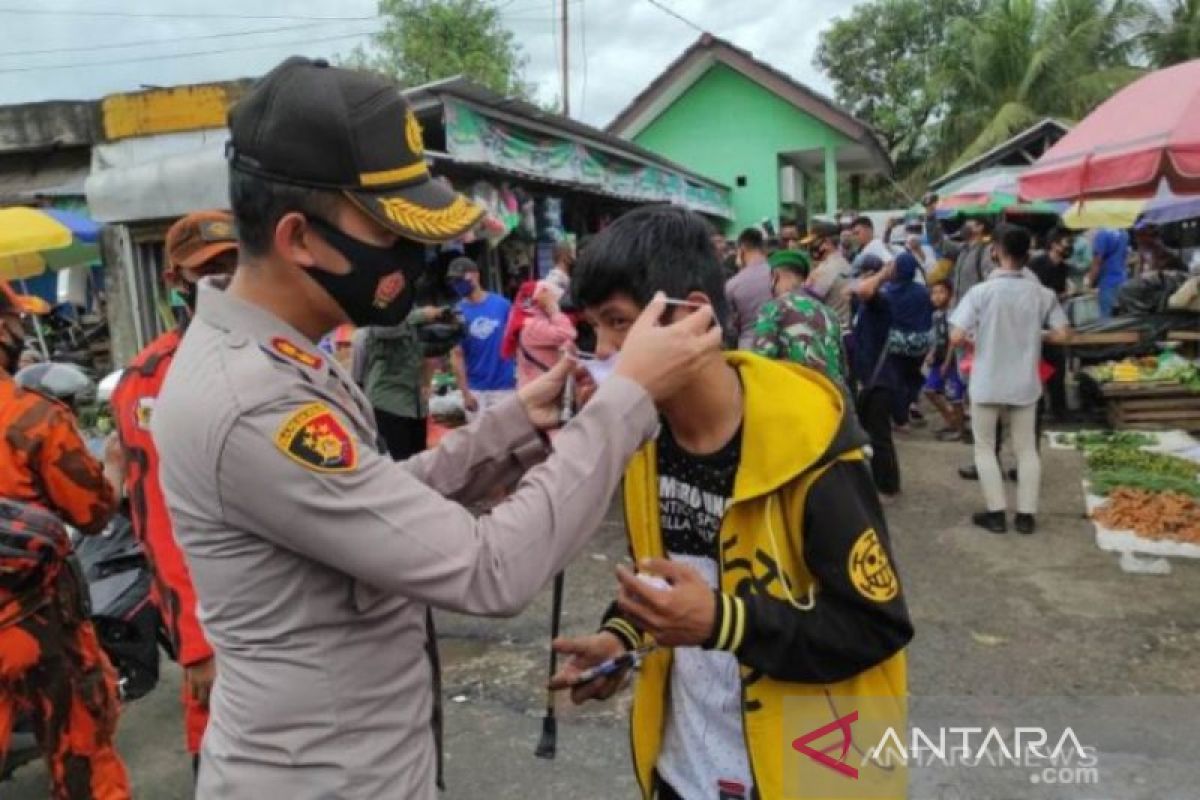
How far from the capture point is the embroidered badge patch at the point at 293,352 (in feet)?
4.21

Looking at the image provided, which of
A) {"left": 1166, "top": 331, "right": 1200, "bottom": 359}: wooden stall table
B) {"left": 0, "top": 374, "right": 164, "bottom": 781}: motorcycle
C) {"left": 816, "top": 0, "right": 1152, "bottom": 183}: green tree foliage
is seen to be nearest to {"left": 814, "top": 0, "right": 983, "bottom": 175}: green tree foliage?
{"left": 816, "top": 0, "right": 1152, "bottom": 183}: green tree foliage

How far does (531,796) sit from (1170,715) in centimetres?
254

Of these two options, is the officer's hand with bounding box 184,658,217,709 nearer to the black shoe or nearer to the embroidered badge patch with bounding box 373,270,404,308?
the embroidered badge patch with bounding box 373,270,404,308

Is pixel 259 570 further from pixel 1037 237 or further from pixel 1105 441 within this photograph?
pixel 1037 237

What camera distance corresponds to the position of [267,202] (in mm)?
1251

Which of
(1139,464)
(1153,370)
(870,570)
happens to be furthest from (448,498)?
(1153,370)

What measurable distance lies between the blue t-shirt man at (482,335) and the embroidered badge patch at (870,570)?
17.3 ft

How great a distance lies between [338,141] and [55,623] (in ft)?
7.34

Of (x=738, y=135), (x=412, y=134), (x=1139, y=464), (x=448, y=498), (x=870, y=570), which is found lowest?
(x=1139, y=464)

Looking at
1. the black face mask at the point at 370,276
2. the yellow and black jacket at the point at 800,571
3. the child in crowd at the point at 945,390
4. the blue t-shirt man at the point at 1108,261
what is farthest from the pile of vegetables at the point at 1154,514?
the blue t-shirt man at the point at 1108,261

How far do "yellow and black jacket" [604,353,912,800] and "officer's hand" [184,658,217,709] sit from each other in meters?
1.67

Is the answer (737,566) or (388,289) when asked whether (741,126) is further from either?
(388,289)

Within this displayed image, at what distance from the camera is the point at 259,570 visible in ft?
4.01

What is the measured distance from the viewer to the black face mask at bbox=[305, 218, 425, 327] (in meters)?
1.29
